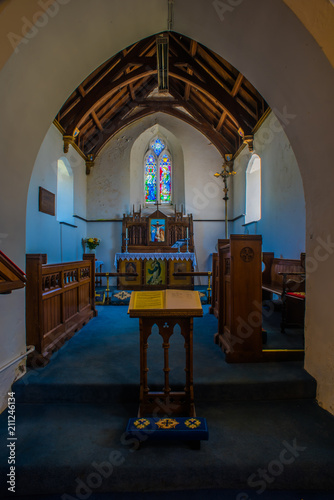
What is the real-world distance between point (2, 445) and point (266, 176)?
6.22 meters

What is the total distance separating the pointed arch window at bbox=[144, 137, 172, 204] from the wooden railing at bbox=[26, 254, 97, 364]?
590 cm

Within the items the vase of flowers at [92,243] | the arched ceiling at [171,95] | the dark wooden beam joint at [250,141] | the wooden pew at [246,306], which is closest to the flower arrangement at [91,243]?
the vase of flowers at [92,243]

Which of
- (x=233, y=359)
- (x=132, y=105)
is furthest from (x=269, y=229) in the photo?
(x=132, y=105)

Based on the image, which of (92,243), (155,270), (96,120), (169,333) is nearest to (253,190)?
(155,270)

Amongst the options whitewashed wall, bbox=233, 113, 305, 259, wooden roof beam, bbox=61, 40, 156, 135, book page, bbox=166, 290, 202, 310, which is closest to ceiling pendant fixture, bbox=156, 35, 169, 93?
wooden roof beam, bbox=61, 40, 156, 135

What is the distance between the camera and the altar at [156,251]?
7.45 m

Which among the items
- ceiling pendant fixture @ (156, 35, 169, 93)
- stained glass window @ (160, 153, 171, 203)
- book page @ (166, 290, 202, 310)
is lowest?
book page @ (166, 290, 202, 310)

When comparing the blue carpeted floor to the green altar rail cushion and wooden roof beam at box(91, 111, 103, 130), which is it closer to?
the green altar rail cushion

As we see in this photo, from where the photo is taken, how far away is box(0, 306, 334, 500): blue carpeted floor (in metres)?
1.48

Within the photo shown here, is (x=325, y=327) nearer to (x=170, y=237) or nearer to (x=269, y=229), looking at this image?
(x=269, y=229)

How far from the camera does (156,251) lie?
8195 mm

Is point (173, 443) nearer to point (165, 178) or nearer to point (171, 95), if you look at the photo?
point (165, 178)

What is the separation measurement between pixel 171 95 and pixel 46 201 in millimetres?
5454

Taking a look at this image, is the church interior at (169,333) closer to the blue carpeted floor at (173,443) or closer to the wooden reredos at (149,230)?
the blue carpeted floor at (173,443)
